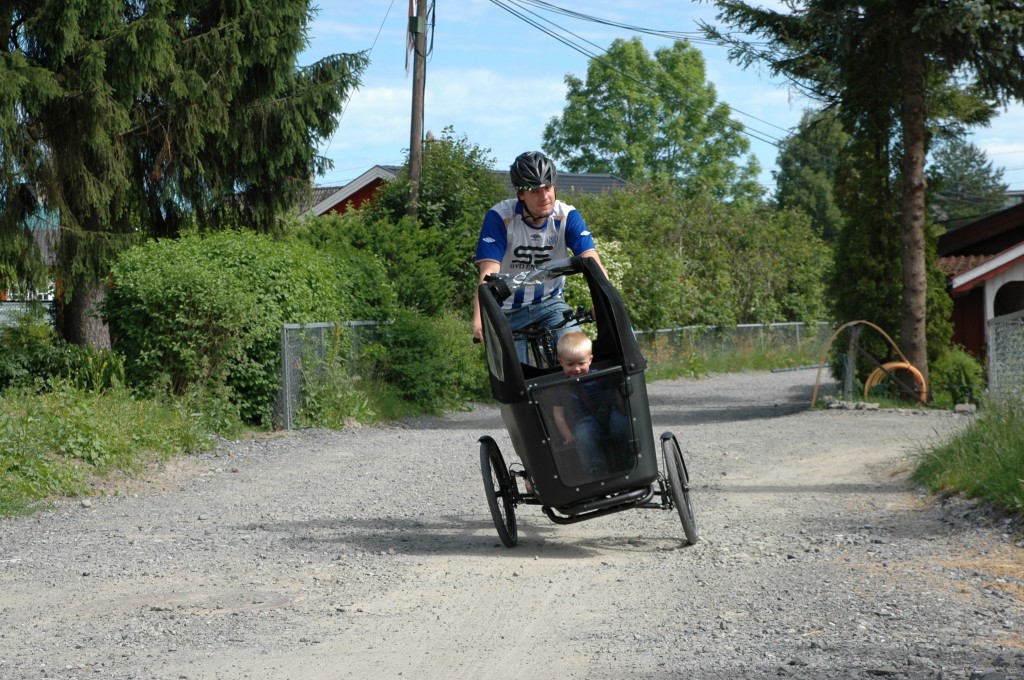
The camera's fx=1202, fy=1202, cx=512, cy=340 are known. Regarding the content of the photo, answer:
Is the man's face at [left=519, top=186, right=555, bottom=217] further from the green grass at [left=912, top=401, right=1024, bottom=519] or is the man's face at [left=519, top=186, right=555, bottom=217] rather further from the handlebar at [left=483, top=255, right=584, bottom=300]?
the green grass at [left=912, top=401, right=1024, bottom=519]

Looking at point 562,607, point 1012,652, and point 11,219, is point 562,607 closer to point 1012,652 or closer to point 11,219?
point 1012,652

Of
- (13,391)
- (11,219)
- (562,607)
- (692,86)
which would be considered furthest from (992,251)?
(692,86)

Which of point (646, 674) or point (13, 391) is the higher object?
point (13, 391)

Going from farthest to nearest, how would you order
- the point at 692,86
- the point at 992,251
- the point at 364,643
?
the point at 692,86, the point at 992,251, the point at 364,643

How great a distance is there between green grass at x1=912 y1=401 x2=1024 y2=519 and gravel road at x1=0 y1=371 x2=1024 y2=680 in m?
0.17

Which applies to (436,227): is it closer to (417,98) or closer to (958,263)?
(417,98)

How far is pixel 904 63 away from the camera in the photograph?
18812mm

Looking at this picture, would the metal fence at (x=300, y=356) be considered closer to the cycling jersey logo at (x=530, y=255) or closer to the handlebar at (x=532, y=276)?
the cycling jersey logo at (x=530, y=255)

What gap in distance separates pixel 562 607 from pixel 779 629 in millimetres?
1015

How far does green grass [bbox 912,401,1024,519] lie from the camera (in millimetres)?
7457

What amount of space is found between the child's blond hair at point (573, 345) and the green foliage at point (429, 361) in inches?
452

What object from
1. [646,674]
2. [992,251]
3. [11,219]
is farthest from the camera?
[992,251]

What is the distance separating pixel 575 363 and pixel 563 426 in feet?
1.15

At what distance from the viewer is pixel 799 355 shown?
130 feet
